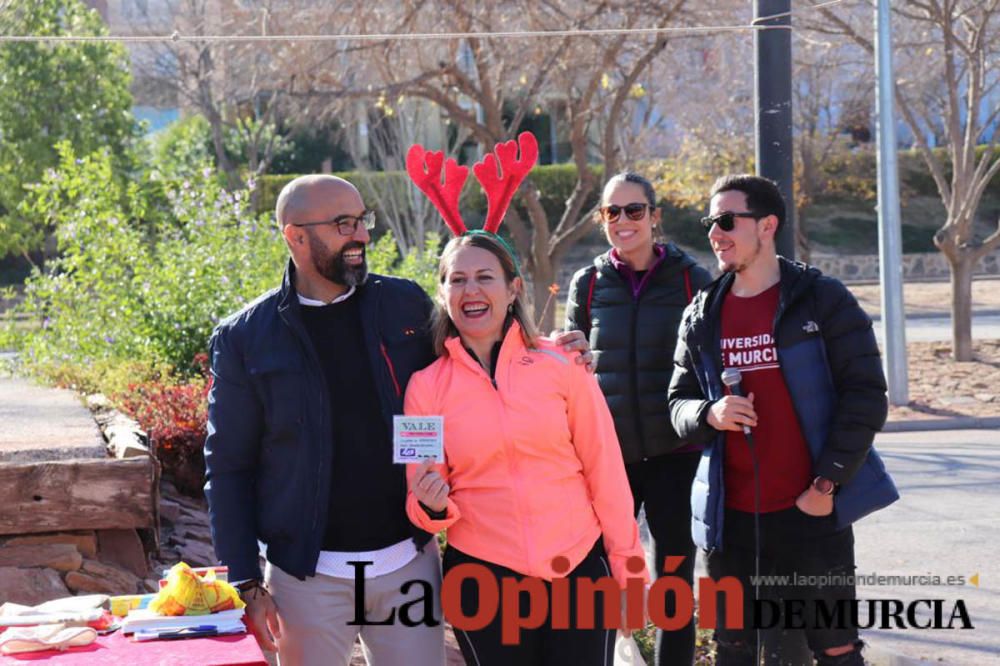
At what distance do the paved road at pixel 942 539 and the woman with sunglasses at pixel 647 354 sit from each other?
168cm

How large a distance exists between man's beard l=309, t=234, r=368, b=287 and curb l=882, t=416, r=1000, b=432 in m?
11.6

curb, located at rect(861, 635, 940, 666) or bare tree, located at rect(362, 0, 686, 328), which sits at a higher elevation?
bare tree, located at rect(362, 0, 686, 328)

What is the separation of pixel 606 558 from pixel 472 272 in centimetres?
89

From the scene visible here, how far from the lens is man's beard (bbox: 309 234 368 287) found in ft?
12.3

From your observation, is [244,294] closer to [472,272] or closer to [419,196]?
[472,272]

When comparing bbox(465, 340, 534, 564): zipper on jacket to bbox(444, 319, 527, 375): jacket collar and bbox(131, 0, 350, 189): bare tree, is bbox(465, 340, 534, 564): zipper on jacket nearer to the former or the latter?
bbox(444, 319, 527, 375): jacket collar

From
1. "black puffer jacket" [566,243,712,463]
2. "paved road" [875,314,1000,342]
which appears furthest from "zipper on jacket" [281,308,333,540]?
"paved road" [875,314,1000,342]

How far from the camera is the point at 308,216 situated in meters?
3.76

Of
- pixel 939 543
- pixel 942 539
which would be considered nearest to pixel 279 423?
pixel 939 543

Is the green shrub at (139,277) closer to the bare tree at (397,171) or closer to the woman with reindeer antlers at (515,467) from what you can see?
the woman with reindeer antlers at (515,467)

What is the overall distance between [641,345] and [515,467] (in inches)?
61.6

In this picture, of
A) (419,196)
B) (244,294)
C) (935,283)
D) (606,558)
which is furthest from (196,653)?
(935,283)

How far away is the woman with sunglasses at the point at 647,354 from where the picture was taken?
5.00 metres

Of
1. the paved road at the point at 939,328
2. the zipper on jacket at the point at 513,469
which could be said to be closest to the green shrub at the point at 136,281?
the zipper on jacket at the point at 513,469
